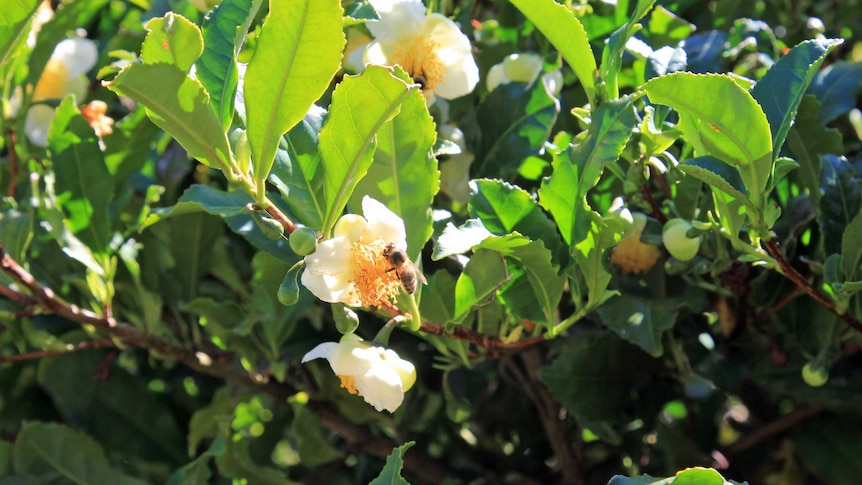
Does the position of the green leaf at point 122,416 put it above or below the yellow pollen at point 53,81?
below

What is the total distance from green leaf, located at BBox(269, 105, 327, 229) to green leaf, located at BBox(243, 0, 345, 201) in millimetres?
49

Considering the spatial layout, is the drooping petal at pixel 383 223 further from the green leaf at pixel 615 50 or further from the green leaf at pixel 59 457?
the green leaf at pixel 59 457

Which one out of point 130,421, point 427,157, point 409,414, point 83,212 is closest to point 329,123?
point 427,157

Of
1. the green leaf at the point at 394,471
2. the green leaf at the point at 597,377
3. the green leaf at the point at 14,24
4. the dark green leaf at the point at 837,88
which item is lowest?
the green leaf at the point at 597,377

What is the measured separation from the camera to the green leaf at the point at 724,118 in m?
0.70

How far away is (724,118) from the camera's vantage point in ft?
2.38

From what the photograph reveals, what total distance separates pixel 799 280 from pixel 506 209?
0.96 ft

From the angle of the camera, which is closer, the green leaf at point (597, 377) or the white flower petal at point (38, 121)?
the green leaf at point (597, 377)

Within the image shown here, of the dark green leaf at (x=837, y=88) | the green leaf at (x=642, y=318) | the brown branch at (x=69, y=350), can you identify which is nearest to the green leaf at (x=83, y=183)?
the brown branch at (x=69, y=350)

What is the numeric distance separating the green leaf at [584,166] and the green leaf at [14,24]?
528 millimetres

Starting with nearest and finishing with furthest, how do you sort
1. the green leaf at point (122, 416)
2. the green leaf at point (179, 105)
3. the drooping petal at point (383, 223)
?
the green leaf at point (179, 105) → the drooping petal at point (383, 223) → the green leaf at point (122, 416)

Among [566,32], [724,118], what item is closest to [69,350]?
[566,32]

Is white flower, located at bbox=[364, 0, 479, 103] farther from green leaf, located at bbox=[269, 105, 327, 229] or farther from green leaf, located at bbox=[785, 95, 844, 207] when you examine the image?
green leaf, located at bbox=[785, 95, 844, 207]

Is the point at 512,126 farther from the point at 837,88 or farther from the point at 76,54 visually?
the point at 76,54
